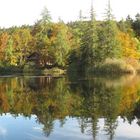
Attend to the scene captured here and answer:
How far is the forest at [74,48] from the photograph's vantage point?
6393 cm

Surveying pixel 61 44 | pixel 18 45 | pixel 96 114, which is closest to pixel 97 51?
pixel 61 44

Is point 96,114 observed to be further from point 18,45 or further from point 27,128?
point 18,45

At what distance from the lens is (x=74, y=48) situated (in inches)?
2940

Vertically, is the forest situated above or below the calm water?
above

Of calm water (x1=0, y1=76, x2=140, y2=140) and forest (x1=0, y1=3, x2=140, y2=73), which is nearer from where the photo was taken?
calm water (x1=0, y1=76, x2=140, y2=140)

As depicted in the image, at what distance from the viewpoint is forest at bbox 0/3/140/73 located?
63.9 m

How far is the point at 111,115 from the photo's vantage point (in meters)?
17.0

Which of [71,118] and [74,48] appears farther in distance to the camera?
[74,48]

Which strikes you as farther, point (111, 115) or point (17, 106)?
point (17, 106)

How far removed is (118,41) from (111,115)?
51.4 metres

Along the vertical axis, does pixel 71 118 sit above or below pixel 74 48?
below

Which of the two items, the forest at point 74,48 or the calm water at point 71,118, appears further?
the forest at point 74,48

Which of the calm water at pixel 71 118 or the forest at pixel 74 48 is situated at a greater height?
the forest at pixel 74 48

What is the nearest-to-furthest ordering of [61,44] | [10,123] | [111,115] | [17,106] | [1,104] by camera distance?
[10,123]
[111,115]
[17,106]
[1,104]
[61,44]
